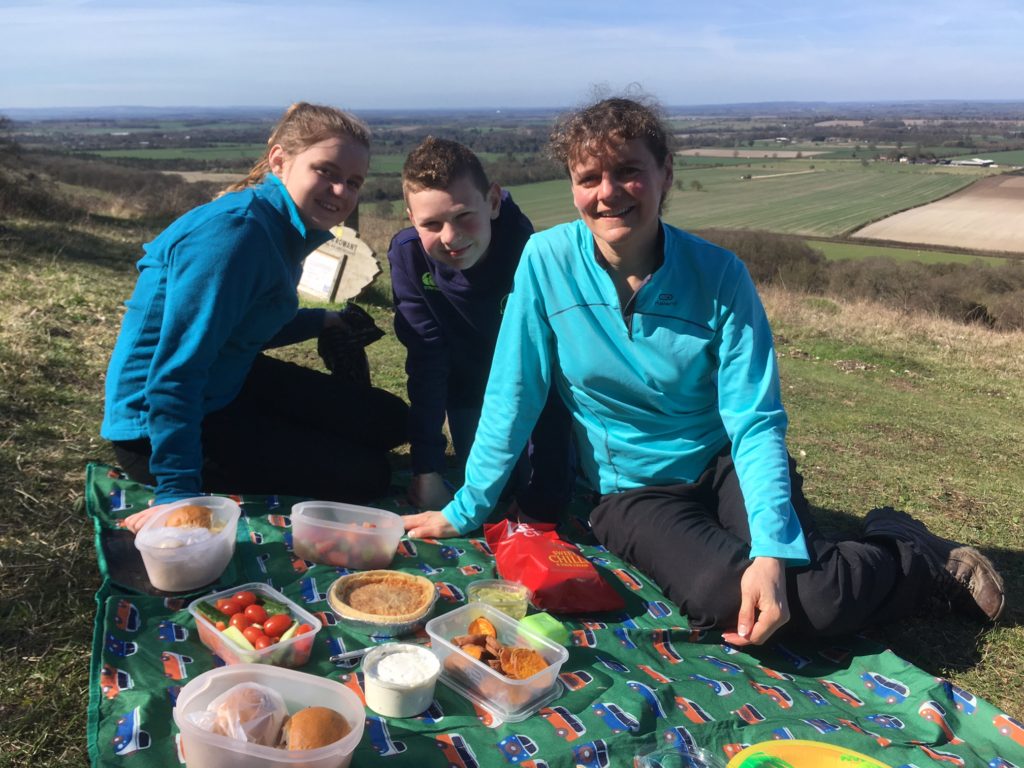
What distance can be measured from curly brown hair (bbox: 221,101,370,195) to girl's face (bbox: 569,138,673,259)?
1.01 m

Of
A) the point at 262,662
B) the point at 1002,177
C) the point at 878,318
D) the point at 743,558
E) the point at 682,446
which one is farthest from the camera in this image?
the point at 1002,177

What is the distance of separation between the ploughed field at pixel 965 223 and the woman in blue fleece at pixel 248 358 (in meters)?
39.3

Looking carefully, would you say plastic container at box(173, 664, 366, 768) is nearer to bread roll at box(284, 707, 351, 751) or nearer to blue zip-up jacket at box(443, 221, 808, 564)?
bread roll at box(284, 707, 351, 751)

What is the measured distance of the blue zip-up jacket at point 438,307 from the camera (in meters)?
3.71

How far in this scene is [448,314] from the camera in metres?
3.79

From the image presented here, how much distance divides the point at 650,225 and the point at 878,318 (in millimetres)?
12359

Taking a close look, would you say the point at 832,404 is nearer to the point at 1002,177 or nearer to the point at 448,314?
the point at 448,314

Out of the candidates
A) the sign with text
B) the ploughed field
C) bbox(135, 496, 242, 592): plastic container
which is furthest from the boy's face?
the ploughed field

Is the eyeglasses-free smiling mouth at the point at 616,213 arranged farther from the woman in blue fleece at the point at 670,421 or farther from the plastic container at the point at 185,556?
the plastic container at the point at 185,556

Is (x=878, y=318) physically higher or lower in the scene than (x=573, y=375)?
lower

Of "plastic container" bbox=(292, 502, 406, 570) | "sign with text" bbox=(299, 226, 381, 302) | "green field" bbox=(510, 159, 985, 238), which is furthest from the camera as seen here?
"green field" bbox=(510, 159, 985, 238)

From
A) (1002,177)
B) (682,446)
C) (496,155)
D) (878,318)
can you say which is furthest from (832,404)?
(1002,177)

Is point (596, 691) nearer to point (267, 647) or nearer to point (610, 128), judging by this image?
point (267, 647)

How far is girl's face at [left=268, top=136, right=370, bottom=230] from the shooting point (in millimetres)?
3180
